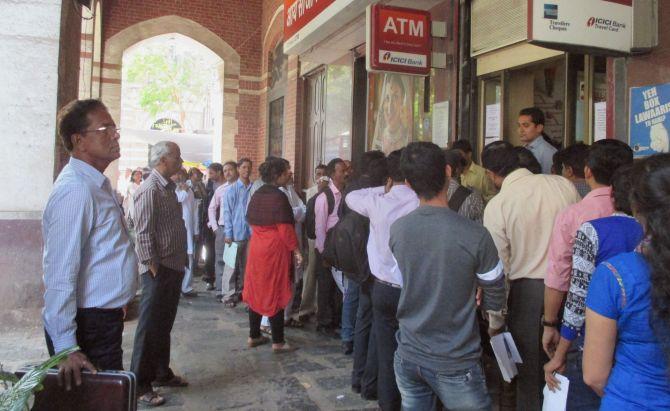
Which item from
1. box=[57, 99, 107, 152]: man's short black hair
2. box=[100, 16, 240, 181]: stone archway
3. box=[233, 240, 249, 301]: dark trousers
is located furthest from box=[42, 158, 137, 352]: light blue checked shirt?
box=[100, 16, 240, 181]: stone archway

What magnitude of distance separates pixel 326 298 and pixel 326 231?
2.58ft

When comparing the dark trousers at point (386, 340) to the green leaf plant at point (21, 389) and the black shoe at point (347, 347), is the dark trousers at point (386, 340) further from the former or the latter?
the green leaf plant at point (21, 389)

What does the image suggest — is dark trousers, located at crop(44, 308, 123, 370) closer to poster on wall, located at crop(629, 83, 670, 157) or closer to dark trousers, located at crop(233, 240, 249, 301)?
poster on wall, located at crop(629, 83, 670, 157)

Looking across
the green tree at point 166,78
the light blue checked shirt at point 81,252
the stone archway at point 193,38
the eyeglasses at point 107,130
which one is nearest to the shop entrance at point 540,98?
the eyeglasses at point 107,130

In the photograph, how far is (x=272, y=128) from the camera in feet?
45.2

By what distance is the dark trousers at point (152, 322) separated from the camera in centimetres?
430

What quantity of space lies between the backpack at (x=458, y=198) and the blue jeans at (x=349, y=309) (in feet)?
5.82

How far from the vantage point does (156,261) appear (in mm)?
4289

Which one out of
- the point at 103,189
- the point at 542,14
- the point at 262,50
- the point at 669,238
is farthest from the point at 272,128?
the point at 669,238

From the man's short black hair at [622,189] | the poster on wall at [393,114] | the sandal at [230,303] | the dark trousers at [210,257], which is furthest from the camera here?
the dark trousers at [210,257]

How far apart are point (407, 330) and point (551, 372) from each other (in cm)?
68

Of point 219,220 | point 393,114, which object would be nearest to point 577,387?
point 393,114

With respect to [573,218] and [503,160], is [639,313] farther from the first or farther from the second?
[503,160]

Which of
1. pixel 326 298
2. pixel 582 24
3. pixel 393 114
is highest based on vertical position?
pixel 393 114
